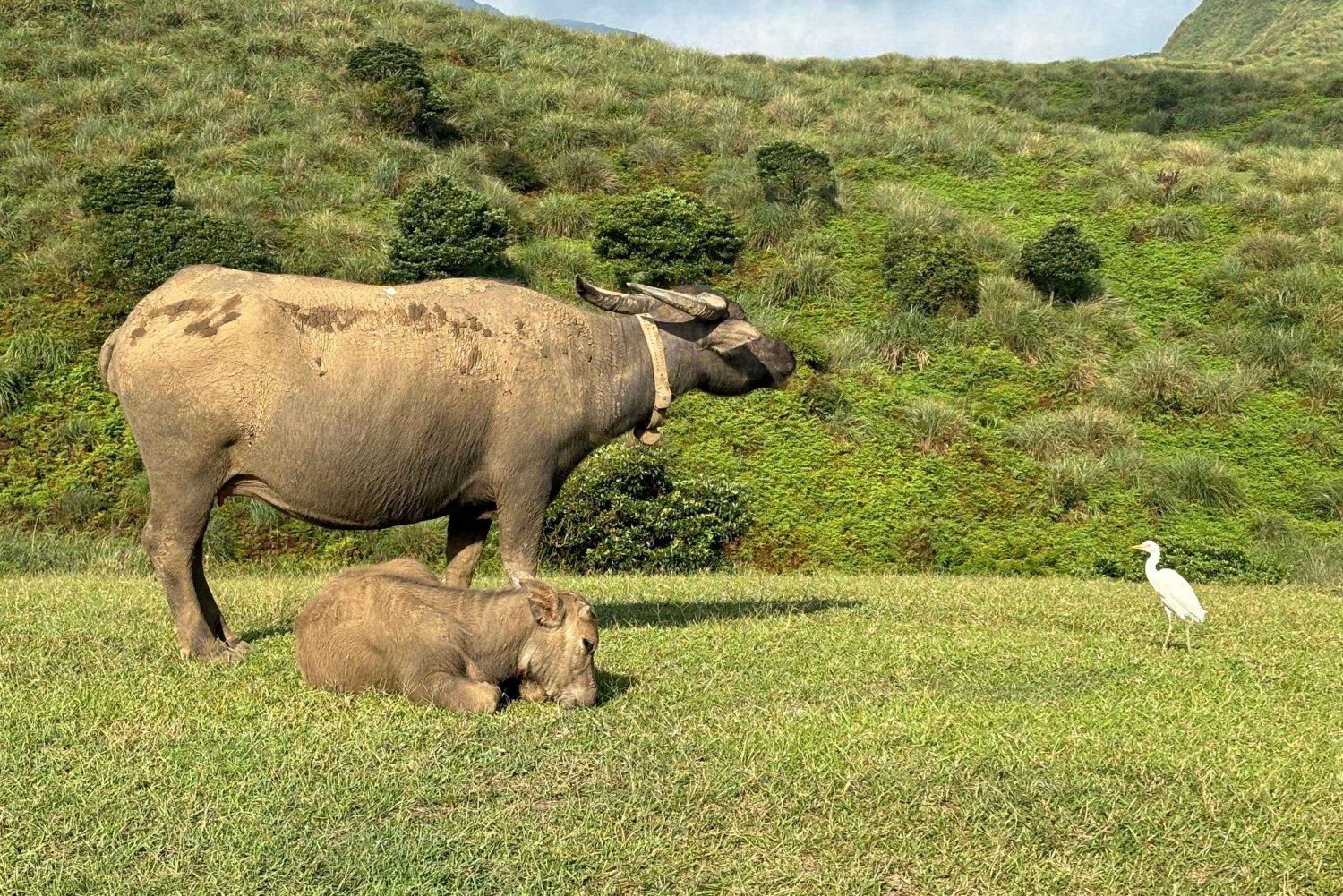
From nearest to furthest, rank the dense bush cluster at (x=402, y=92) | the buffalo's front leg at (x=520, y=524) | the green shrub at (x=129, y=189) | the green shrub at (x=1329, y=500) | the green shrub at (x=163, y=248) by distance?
1. the buffalo's front leg at (x=520, y=524)
2. the green shrub at (x=1329, y=500)
3. the green shrub at (x=163, y=248)
4. the green shrub at (x=129, y=189)
5. the dense bush cluster at (x=402, y=92)

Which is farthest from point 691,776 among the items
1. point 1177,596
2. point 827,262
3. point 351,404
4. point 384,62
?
point 384,62

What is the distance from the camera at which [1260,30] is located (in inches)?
2884

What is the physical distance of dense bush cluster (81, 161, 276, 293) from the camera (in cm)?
1691

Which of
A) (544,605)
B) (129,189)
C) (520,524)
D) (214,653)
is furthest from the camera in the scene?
(129,189)

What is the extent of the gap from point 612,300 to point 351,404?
2012 millimetres

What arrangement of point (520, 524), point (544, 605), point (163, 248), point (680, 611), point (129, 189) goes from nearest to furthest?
1. point (544, 605)
2. point (520, 524)
3. point (680, 611)
4. point (163, 248)
5. point (129, 189)

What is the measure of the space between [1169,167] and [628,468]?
18742mm

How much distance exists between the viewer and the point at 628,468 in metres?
13.4

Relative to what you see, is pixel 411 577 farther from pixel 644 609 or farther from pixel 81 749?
pixel 644 609

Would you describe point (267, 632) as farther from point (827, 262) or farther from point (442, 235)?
point (827, 262)

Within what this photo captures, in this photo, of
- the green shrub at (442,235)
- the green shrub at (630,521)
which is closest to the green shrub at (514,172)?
the green shrub at (442,235)

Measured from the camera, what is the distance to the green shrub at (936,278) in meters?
20.2

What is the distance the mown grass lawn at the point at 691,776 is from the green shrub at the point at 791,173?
17.2 m

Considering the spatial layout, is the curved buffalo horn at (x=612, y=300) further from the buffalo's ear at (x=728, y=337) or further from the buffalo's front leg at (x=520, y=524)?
the buffalo's front leg at (x=520, y=524)
